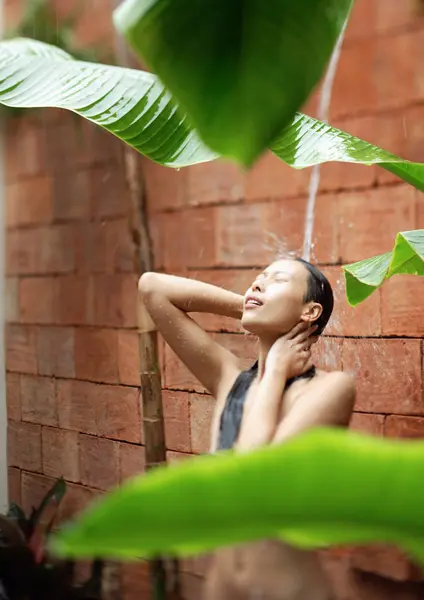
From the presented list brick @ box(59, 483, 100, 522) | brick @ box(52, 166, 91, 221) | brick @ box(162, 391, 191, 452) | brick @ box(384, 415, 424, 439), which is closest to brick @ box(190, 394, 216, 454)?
brick @ box(162, 391, 191, 452)

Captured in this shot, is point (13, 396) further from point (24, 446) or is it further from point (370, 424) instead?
point (370, 424)

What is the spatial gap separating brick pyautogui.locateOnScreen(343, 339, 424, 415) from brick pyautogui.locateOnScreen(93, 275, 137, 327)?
0.86 ft

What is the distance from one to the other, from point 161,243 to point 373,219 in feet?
0.90

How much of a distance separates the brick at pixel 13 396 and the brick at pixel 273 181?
377 millimetres

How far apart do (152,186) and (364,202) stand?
0.90 ft

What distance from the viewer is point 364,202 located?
1052 millimetres

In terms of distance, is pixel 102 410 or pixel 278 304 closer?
pixel 278 304

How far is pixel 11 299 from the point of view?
3.64ft

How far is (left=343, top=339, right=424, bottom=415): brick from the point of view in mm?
910

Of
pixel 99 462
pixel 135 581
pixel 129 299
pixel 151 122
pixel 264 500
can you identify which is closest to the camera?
pixel 264 500

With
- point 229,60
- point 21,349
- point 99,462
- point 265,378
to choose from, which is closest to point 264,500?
point 229,60

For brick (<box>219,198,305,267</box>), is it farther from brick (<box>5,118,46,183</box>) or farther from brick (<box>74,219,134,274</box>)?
brick (<box>5,118,46,183</box>)

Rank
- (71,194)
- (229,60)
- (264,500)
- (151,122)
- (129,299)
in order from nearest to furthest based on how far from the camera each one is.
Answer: (264,500) → (229,60) → (151,122) → (129,299) → (71,194)

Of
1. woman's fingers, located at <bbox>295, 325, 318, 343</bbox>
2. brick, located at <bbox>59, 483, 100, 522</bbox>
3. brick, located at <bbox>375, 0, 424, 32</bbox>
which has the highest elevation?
brick, located at <bbox>375, 0, 424, 32</bbox>
